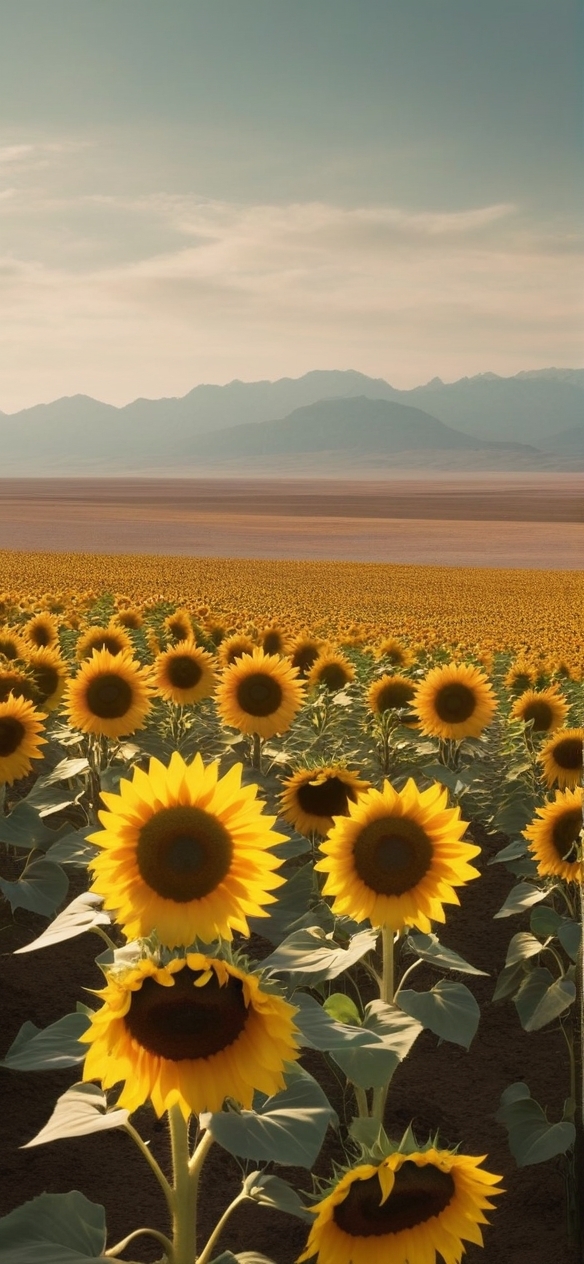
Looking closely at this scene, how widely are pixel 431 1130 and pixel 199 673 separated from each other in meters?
3.09

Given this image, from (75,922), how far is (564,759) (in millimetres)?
2877

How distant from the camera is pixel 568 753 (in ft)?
15.9

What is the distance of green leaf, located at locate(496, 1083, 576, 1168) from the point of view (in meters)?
3.24

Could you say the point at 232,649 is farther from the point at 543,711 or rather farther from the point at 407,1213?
the point at 407,1213

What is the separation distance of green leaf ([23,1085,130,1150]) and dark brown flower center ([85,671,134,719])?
2.83 m

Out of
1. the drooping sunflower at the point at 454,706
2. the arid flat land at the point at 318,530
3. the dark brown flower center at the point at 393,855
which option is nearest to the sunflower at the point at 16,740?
the drooping sunflower at the point at 454,706

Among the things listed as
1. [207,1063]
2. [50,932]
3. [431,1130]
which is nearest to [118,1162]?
[431,1130]

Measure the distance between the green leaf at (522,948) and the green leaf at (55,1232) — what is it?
1.83 metres

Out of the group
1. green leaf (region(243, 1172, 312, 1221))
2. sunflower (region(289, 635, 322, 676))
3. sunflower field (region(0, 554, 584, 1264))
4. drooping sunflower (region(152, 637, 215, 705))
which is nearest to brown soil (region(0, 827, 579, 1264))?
sunflower field (region(0, 554, 584, 1264))

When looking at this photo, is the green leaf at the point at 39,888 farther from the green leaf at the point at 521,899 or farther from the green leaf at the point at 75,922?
the green leaf at the point at 521,899

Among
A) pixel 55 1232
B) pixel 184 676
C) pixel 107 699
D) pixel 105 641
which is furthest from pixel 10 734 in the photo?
pixel 55 1232

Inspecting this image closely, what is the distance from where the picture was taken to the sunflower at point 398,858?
2738mm

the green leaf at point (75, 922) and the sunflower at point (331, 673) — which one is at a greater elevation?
the green leaf at point (75, 922)

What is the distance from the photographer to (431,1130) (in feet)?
11.7
